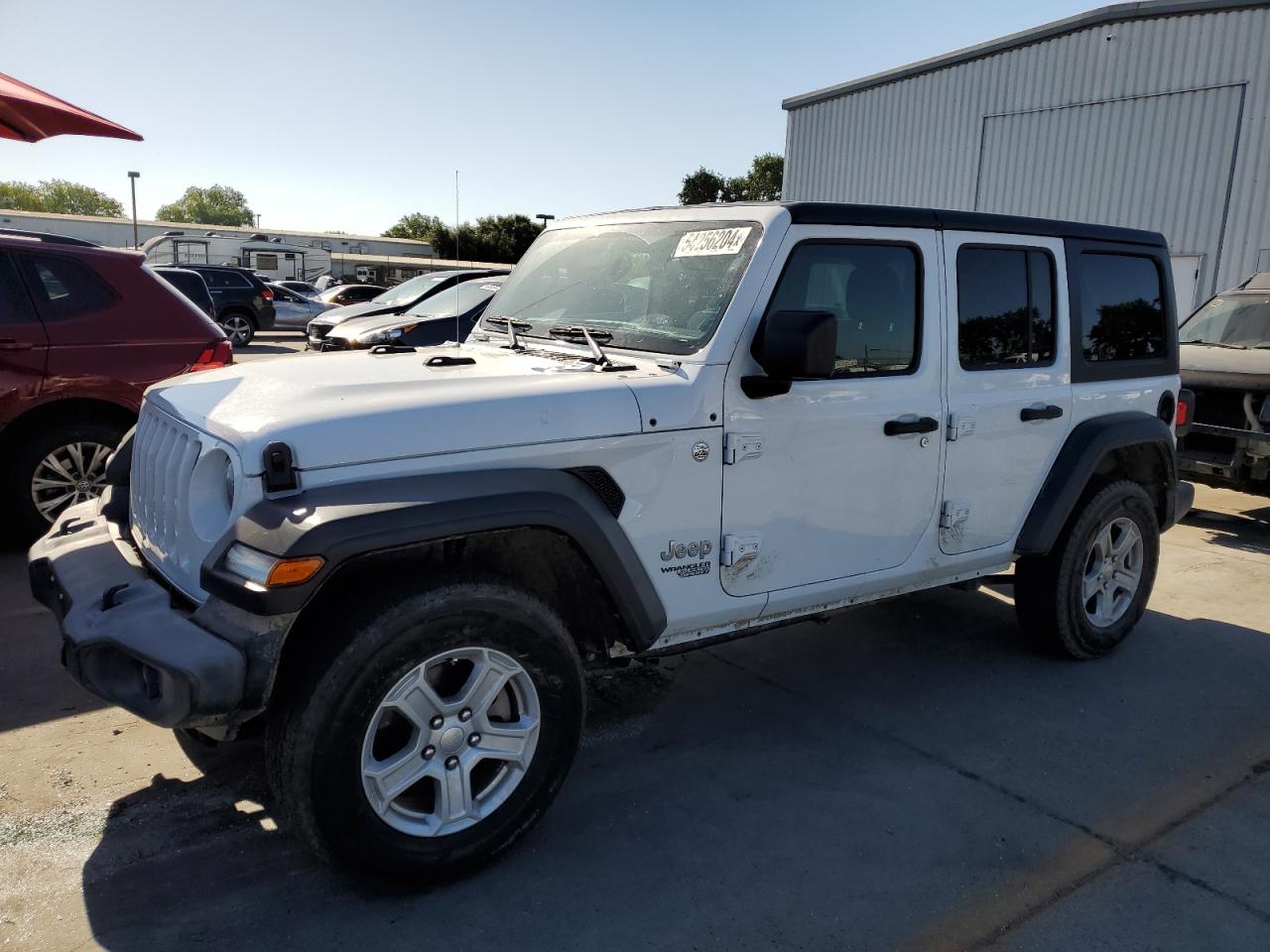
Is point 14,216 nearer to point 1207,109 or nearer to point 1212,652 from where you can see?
point 1207,109

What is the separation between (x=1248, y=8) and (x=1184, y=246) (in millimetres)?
3313

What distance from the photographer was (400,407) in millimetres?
2602

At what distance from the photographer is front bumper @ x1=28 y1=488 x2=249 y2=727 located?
7.48ft

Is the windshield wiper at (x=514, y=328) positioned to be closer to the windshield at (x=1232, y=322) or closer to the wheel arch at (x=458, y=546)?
the wheel arch at (x=458, y=546)

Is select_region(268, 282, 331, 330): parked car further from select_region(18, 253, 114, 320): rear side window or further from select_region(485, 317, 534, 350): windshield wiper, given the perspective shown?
select_region(485, 317, 534, 350): windshield wiper

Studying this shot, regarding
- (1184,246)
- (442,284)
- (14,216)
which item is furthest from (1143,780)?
(14,216)

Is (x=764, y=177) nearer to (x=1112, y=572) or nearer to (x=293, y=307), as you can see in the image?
(x=293, y=307)

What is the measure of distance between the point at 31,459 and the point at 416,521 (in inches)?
167

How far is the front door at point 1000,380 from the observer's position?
3797 millimetres

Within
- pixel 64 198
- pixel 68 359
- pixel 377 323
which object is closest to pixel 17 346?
pixel 68 359

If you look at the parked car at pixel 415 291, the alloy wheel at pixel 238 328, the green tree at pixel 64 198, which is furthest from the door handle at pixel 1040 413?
the green tree at pixel 64 198

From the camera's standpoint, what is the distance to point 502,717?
2.81 m

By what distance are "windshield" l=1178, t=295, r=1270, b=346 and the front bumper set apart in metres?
8.04

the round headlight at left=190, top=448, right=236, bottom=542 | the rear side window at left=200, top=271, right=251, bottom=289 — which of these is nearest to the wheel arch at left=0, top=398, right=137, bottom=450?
the round headlight at left=190, top=448, right=236, bottom=542
